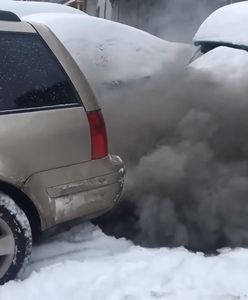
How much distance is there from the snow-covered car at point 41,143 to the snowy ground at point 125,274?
23cm

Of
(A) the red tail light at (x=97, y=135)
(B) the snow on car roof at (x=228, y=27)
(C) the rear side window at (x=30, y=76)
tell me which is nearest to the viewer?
(C) the rear side window at (x=30, y=76)

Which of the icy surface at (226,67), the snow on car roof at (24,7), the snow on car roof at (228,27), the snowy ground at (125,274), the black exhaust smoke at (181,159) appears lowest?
the black exhaust smoke at (181,159)

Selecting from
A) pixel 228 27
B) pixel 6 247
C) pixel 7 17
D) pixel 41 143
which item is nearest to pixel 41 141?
pixel 41 143

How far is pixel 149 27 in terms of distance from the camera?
17.8 meters

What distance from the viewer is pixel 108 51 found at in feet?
19.8

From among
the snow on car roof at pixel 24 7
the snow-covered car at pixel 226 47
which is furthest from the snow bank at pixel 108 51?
the snow on car roof at pixel 24 7

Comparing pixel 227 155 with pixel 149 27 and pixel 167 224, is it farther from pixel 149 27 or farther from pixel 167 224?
pixel 149 27

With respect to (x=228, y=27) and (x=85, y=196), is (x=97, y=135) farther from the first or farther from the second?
(x=228, y=27)

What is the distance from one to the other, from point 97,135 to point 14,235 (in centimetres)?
83

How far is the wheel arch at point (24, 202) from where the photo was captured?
128 inches

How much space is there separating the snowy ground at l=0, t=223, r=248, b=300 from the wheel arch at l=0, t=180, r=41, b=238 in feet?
1.02

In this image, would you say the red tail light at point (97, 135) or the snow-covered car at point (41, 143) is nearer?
the snow-covered car at point (41, 143)

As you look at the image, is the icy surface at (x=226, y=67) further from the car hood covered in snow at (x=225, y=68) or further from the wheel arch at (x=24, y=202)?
the wheel arch at (x=24, y=202)

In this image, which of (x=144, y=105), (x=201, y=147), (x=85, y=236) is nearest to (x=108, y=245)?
(x=85, y=236)
